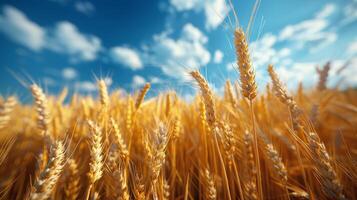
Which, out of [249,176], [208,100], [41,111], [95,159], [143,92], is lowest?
[249,176]

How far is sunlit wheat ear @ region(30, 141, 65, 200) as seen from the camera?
0.63 m

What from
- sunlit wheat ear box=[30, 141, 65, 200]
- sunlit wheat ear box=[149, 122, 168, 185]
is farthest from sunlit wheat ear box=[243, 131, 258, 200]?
sunlit wheat ear box=[30, 141, 65, 200]

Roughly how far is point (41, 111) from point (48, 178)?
88 cm

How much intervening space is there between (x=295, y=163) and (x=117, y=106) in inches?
72.6

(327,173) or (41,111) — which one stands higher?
(41,111)

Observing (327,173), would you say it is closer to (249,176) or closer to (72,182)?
(249,176)

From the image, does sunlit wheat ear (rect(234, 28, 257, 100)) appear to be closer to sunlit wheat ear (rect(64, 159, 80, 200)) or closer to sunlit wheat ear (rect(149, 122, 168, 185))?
sunlit wheat ear (rect(149, 122, 168, 185))

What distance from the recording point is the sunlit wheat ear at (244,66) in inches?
34.3

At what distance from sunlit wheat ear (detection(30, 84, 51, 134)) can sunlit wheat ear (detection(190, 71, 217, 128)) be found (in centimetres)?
118

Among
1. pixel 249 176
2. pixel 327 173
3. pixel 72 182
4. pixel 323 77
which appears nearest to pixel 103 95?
pixel 72 182

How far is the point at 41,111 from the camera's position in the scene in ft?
4.32

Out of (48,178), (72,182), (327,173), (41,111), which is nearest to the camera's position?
(48,178)

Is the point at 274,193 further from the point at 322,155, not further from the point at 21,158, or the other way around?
the point at 21,158

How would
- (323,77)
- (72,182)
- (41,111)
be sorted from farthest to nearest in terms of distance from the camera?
(323,77)
(41,111)
(72,182)
